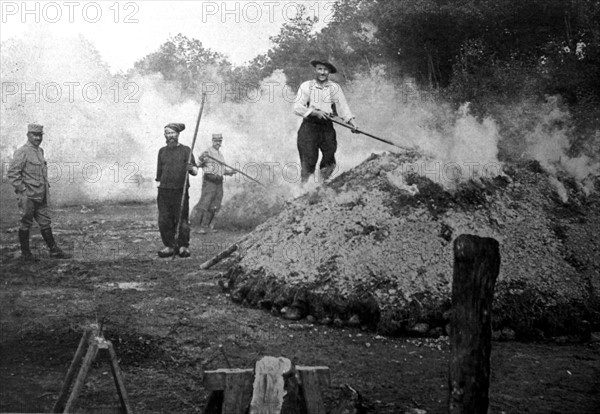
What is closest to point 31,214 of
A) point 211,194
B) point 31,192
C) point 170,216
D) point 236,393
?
point 31,192

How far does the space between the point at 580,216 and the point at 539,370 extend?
7.80 feet

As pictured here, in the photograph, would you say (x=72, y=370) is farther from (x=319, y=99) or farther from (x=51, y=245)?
(x=319, y=99)

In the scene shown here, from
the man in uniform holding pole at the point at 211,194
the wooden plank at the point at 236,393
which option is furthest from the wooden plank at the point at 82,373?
the man in uniform holding pole at the point at 211,194

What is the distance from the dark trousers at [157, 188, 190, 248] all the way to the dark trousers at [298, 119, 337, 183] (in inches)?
69.9

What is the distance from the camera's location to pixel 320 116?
6.38 metres

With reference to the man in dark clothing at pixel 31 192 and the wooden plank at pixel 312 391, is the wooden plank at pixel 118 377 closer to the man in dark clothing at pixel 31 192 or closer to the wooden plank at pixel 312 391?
the wooden plank at pixel 312 391

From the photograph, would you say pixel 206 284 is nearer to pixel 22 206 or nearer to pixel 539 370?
pixel 22 206

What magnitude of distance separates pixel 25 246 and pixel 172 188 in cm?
187

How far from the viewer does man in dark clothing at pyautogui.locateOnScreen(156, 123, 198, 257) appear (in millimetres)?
7004

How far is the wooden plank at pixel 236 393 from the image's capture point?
2395mm

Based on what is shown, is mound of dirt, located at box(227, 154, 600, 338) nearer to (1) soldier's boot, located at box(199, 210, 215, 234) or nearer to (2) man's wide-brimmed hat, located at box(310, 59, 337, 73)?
(2) man's wide-brimmed hat, located at box(310, 59, 337, 73)

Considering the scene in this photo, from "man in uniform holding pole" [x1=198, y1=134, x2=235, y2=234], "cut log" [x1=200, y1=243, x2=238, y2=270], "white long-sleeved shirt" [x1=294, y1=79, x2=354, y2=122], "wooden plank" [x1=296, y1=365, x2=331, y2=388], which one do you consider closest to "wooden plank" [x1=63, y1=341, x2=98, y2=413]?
"wooden plank" [x1=296, y1=365, x2=331, y2=388]

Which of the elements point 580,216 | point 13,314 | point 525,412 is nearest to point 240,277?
point 13,314

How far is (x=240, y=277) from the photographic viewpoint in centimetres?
564
